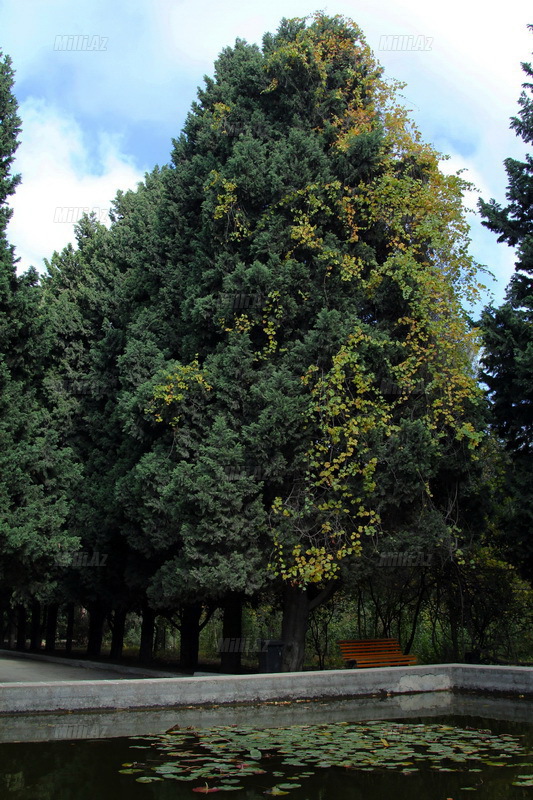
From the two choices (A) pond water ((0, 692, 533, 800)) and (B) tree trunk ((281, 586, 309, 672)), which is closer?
(A) pond water ((0, 692, 533, 800))

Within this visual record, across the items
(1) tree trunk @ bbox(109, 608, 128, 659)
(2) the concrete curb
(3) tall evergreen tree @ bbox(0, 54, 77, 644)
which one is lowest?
(2) the concrete curb

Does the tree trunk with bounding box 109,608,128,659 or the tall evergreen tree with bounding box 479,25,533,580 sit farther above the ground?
the tall evergreen tree with bounding box 479,25,533,580

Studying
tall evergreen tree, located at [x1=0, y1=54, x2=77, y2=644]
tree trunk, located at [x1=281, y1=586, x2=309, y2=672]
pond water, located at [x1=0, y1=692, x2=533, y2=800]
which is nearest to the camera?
pond water, located at [x1=0, y1=692, x2=533, y2=800]

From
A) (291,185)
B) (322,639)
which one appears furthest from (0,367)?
(322,639)

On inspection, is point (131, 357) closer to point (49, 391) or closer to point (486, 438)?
point (49, 391)

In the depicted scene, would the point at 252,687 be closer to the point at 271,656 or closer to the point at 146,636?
the point at 271,656

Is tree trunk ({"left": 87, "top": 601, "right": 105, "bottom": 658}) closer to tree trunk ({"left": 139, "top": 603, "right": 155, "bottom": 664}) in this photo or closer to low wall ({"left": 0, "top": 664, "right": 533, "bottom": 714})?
tree trunk ({"left": 139, "top": 603, "right": 155, "bottom": 664})

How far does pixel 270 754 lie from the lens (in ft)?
20.8

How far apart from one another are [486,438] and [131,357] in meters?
7.12

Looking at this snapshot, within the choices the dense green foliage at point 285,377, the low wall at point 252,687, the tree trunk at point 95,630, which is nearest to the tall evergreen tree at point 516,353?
the dense green foliage at point 285,377

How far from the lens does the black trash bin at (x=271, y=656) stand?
1259 cm

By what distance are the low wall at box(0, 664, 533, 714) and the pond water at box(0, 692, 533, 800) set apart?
190 mm

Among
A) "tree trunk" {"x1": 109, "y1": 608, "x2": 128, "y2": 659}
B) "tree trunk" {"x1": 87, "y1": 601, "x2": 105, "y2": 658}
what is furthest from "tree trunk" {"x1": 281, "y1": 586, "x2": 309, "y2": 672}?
"tree trunk" {"x1": 87, "y1": 601, "x2": 105, "y2": 658}

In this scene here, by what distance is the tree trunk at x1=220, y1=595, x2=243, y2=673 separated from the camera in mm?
14312
